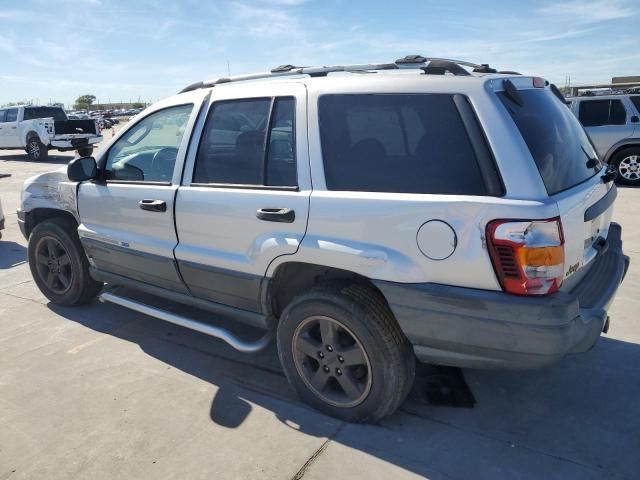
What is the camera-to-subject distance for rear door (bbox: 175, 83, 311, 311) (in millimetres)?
2930

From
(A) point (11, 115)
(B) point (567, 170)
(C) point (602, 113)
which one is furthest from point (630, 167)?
(A) point (11, 115)

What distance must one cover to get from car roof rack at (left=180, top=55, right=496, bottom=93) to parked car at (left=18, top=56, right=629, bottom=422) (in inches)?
0.6

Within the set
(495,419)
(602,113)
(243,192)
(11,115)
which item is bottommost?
(495,419)

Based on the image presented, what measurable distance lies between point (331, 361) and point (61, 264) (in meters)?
2.86

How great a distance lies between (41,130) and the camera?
1898 cm

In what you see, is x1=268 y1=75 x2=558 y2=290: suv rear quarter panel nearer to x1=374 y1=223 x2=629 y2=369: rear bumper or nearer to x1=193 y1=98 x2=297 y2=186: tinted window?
x1=374 y1=223 x2=629 y2=369: rear bumper

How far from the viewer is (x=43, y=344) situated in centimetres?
404

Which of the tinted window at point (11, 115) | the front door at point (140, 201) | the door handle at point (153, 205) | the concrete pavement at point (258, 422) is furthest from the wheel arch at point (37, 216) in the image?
the tinted window at point (11, 115)

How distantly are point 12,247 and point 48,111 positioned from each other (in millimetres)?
15011

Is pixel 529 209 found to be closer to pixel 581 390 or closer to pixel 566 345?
pixel 566 345

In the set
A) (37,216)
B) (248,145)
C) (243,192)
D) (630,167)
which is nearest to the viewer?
(243,192)

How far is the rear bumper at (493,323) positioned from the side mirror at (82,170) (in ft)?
8.14

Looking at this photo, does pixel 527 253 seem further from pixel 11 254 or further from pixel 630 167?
pixel 630 167

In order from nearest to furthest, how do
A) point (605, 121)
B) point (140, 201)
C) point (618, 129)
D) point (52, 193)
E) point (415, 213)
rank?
point (415, 213)
point (140, 201)
point (52, 193)
point (618, 129)
point (605, 121)
